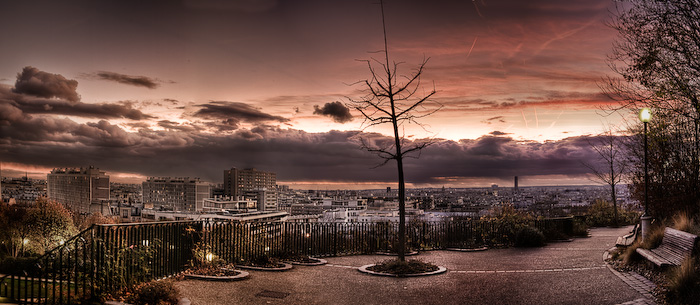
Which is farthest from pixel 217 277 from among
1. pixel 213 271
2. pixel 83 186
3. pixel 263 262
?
pixel 83 186

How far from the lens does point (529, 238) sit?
20.0 m

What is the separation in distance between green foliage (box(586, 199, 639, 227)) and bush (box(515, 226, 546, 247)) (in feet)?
38.5

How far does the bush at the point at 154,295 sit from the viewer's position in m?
8.80

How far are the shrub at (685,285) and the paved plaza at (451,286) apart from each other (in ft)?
1.59

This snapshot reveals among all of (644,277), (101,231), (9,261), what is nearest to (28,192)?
(9,261)

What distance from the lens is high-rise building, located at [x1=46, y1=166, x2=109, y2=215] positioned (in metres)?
101

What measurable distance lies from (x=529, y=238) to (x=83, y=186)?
355 feet

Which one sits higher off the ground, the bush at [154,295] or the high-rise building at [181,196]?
the bush at [154,295]

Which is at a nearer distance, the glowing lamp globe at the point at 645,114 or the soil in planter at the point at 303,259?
the glowing lamp globe at the point at 645,114

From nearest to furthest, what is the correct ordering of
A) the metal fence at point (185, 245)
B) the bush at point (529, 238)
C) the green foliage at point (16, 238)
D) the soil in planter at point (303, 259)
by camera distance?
the metal fence at point (185, 245) → the soil in planter at point (303, 259) → the green foliage at point (16, 238) → the bush at point (529, 238)

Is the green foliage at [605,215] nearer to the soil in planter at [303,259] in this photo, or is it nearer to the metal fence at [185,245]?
the metal fence at [185,245]

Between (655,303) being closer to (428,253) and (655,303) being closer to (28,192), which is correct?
(428,253)

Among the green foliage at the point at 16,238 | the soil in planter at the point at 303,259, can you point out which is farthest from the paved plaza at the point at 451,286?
the green foliage at the point at 16,238

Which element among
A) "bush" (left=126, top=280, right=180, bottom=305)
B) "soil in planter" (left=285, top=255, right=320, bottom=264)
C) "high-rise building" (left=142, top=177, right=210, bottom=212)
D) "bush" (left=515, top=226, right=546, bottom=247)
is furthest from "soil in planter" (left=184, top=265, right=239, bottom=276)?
"high-rise building" (left=142, top=177, right=210, bottom=212)
